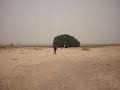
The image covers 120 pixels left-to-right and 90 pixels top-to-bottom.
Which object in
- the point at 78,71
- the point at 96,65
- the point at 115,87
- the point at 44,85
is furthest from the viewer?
the point at 96,65

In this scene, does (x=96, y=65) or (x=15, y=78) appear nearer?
(x=15, y=78)

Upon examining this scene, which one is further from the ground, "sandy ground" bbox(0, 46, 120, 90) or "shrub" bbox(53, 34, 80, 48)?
"shrub" bbox(53, 34, 80, 48)

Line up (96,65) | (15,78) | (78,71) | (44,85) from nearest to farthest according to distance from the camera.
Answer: (44,85) → (15,78) → (78,71) → (96,65)

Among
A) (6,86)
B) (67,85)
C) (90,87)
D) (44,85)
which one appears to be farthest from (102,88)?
(6,86)

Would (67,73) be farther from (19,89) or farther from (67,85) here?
(19,89)

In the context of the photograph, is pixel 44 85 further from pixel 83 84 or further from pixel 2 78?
pixel 2 78

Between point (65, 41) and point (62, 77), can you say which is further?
point (65, 41)

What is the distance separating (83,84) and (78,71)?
2438 mm

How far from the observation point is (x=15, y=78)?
41.3ft

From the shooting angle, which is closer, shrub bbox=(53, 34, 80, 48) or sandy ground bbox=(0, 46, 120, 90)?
sandy ground bbox=(0, 46, 120, 90)

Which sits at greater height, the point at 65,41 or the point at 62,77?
the point at 65,41

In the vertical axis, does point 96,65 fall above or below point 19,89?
above

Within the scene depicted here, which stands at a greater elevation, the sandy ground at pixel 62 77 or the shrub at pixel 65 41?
the shrub at pixel 65 41

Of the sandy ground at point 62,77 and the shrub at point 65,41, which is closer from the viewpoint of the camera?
the sandy ground at point 62,77
